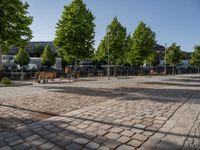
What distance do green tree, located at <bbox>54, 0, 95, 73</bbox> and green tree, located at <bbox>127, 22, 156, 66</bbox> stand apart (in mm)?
11694

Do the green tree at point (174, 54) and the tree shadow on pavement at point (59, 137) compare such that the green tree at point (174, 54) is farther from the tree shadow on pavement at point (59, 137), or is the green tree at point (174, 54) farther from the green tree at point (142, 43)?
the tree shadow on pavement at point (59, 137)

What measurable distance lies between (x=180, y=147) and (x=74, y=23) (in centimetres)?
2446

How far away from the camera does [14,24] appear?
17578 millimetres

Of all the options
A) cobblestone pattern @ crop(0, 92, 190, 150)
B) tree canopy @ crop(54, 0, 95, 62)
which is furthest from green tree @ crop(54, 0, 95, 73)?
cobblestone pattern @ crop(0, 92, 190, 150)

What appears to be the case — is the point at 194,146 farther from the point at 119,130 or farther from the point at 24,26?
the point at 24,26

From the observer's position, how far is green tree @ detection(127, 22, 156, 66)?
38625 mm

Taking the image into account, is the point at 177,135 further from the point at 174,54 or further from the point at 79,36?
the point at 174,54

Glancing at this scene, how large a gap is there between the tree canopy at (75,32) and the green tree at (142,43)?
11694mm

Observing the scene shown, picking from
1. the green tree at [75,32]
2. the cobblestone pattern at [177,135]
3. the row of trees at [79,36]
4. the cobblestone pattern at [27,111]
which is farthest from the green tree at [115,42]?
the cobblestone pattern at [177,135]

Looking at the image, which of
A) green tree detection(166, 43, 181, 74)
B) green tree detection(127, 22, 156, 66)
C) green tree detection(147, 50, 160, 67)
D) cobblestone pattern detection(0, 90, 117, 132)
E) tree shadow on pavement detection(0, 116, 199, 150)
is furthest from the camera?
green tree detection(166, 43, 181, 74)

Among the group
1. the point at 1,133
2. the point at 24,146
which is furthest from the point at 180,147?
the point at 1,133

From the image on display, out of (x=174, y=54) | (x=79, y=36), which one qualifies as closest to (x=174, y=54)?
(x=174, y=54)

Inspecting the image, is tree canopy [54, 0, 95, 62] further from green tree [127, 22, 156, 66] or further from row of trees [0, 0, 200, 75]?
green tree [127, 22, 156, 66]

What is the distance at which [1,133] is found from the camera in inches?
220
